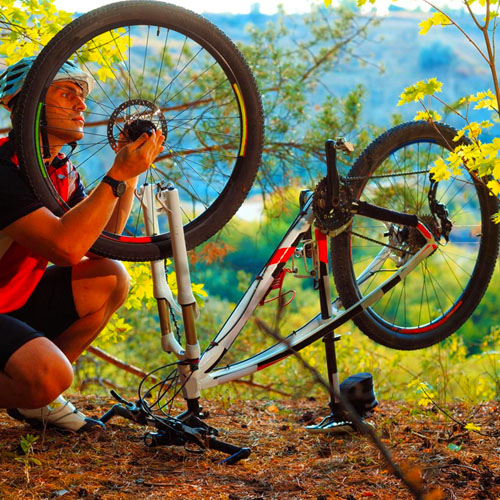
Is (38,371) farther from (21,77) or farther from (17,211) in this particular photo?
(21,77)

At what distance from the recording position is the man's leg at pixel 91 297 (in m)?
2.43

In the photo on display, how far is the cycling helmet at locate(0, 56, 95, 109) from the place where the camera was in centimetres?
219

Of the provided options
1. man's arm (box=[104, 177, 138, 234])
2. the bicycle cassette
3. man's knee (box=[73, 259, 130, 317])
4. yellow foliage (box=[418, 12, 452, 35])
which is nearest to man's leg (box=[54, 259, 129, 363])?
man's knee (box=[73, 259, 130, 317])

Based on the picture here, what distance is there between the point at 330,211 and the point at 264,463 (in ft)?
2.88

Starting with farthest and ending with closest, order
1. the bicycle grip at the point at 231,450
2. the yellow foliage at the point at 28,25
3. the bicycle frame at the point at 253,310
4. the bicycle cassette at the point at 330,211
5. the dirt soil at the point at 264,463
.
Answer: the yellow foliage at the point at 28,25 → the bicycle cassette at the point at 330,211 → the bicycle frame at the point at 253,310 → the bicycle grip at the point at 231,450 → the dirt soil at the point at 264,463

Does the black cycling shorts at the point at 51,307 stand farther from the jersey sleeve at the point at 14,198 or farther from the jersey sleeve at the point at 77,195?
the jersey sleeve at the point at 14,198

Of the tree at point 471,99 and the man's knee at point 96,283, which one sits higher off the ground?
the tree at point 471,99

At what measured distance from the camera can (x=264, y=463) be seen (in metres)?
2.29

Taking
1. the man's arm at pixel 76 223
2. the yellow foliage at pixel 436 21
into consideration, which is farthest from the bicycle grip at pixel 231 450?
the yellow foliage at pixel 436 21

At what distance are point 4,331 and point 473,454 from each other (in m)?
1.52

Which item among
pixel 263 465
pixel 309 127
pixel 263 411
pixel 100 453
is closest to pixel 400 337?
pixel 263 411

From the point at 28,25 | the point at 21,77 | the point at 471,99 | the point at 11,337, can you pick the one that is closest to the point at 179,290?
the point at 11,337

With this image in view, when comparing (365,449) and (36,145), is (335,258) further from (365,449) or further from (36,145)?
(36,145)

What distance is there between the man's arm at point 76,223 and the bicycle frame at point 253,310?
9.8 inches
